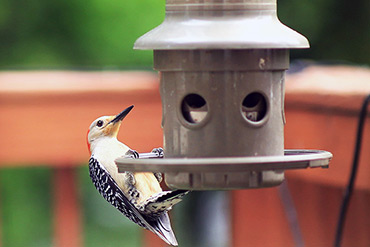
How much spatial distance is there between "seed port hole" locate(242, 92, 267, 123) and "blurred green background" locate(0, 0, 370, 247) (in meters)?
5.17

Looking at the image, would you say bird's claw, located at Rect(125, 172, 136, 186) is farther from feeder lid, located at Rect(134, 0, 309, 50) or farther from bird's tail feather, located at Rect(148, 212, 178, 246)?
feeder lid, located at Rect(134, 0, 309, 50)

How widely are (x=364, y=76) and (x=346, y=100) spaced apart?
958 mm

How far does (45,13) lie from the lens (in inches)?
354

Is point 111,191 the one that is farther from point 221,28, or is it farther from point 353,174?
point 221,28

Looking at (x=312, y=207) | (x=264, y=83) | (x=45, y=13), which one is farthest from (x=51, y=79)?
(x=45, y=13)

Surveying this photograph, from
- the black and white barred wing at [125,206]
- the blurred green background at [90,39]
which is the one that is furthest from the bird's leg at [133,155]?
the blurred green background at [90,39]

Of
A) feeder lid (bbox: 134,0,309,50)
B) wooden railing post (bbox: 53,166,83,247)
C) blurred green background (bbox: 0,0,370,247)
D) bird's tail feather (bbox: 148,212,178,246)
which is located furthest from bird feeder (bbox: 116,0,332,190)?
blurred green background (bbox: 0,0,370,247)

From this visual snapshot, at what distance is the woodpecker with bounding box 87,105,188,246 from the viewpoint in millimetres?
3482

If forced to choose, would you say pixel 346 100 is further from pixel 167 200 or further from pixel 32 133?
pixel 32 133

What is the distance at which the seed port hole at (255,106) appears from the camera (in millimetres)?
2951

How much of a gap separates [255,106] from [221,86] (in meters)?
0.19

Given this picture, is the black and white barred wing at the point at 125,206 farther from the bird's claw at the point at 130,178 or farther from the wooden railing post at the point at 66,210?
the wooden railing post at the point at 66,210

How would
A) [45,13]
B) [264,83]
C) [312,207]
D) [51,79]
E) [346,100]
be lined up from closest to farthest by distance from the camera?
[264,83]
[346,100]
[312,207]
[51,79]
[45,13]

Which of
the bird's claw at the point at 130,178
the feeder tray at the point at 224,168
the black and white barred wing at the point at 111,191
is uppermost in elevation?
the feeder tray at the point at 224,168
